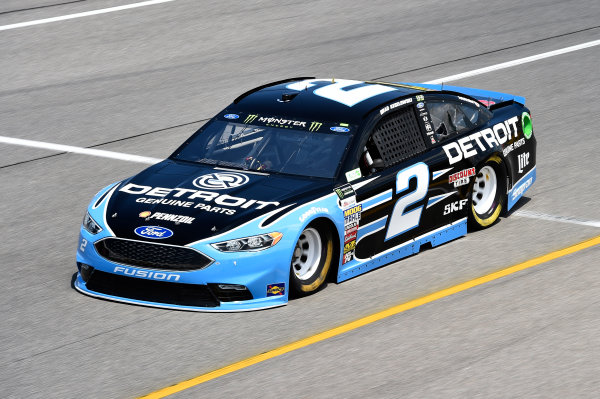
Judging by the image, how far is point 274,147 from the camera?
946cm

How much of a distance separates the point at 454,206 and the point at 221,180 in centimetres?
231

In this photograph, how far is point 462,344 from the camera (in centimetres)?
765

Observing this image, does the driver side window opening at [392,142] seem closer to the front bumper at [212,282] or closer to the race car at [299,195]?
the race car at [299,195]

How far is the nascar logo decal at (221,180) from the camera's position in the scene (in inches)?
351

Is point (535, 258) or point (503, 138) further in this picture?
point (503, 138)

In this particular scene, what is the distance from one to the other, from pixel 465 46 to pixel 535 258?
9.63 m

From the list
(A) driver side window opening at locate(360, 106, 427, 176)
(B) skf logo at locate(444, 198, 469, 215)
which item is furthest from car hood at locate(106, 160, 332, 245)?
(B) skf logo at locate(444, 198, 469, 215)

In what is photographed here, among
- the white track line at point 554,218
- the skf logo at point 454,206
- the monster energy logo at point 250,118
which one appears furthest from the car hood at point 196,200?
the white track line at point 554,218

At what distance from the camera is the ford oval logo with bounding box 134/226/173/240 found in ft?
27.1

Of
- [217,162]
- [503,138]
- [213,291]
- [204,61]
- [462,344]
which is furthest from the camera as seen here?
[204,61]

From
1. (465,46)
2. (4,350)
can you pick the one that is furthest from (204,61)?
(4,350)

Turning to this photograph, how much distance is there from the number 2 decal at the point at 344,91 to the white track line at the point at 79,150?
3375 mm

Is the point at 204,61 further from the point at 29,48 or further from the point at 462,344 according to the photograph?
the point at 462,344

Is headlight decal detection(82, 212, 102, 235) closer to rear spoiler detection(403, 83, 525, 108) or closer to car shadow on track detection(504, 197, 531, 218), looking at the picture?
rear spoiler detection(403, 83, 525, 108)
